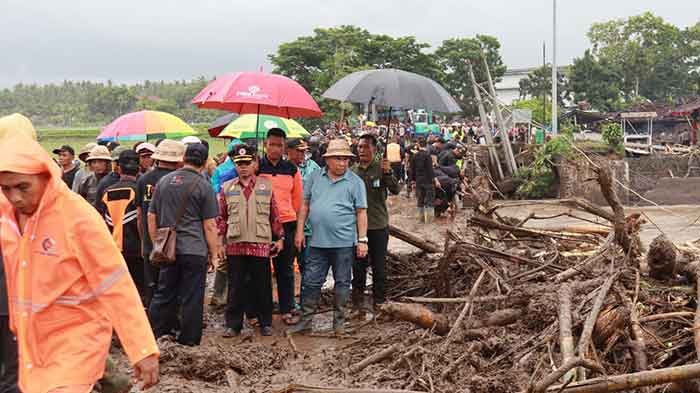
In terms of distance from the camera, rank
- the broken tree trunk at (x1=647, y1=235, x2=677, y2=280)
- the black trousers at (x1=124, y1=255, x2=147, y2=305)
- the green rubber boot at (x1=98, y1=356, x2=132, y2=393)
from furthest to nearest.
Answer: the black trousers at (x1=124, y1=255, x2=147, y2=305) < the broken tree trunk at (x1=647, y1=235, x2=677, y2=280) < the green rubber boot at (x1=98, y1=356, x2=132, y2=393)

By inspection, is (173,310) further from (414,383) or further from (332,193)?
(414,383)

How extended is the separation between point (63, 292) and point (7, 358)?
62cm

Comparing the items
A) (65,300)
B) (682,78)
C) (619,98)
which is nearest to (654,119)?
(619,98)

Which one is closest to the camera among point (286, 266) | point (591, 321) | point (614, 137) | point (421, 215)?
point (591, 321)

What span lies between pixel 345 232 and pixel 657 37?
239ft

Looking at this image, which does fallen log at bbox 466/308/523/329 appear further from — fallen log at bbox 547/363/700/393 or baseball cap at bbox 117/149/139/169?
baseball cap at bbox 117/149/139/169

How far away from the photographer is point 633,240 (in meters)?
6.10

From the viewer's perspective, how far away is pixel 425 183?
15.0 meters

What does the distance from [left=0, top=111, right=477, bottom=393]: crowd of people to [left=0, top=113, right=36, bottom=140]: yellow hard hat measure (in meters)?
0.01

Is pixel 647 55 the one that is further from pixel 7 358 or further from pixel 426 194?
pixel 7 358

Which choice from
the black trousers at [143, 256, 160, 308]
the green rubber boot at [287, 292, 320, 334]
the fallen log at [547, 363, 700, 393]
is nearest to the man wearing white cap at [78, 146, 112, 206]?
the black trousers at [143, 256, 160, 308]

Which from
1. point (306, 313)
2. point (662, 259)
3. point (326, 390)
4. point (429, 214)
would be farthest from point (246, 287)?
point (429, 214)

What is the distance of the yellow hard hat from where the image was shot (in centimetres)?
306

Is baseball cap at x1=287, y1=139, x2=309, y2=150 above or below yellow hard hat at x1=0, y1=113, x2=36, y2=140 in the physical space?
below
